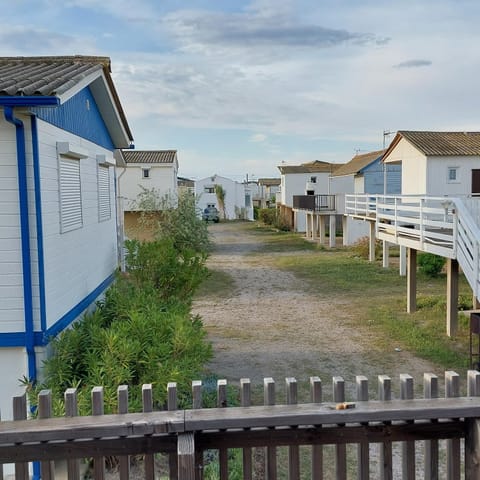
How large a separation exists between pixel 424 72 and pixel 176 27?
9793 mm

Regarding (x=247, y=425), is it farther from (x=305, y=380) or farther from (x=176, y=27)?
(x=176, y=27)

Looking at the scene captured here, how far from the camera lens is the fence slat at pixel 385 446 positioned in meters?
2.81

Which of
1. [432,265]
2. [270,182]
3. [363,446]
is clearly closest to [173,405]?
[363,446]

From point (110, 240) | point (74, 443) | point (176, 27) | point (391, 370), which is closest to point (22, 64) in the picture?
point (110, 240)

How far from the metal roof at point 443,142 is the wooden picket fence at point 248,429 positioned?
19777mm

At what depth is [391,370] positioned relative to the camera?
9.46 meters

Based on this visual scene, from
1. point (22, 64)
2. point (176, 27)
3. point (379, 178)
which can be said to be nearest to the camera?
point (22, 64)

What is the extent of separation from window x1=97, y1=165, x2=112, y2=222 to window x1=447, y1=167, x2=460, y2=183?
15.0 m

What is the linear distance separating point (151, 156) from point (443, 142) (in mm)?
15946

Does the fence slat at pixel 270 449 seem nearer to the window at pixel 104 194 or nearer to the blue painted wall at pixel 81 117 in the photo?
the blue painted wall at pixel 81 117

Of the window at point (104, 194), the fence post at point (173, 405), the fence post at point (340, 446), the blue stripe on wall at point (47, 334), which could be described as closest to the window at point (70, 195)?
the blue stripe on wall at point (47, 334)

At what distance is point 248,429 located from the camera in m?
2.73

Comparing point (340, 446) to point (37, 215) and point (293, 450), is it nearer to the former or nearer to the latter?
point (293, 450)

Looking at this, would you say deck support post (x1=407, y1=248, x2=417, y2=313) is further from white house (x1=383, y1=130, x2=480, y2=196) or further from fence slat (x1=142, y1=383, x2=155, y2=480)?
fence slat (x1=142, y1=383, x2=155, y2=480)
